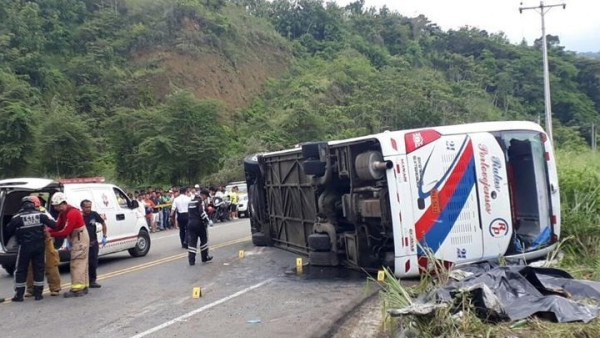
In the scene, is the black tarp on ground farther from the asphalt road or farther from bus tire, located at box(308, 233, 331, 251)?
bus tire, located at box(308, 233, 331, 251)

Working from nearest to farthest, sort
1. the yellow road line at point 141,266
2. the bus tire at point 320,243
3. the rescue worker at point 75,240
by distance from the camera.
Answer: the rescue worker at point 75,240
the bus tire at point 320,243
the yellow road line at point 141,266

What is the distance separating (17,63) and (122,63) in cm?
1290

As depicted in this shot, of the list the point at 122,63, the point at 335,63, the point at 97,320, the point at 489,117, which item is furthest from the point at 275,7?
the point at 97,320

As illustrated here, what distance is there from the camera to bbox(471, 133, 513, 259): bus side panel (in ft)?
30.0


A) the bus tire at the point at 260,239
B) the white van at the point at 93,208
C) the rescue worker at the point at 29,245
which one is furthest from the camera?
the bus tire at the point at 260,239

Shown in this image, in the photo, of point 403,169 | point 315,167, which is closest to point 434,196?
point 403,169

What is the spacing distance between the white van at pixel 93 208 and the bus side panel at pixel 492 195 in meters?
7.29

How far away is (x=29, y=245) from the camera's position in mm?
9875

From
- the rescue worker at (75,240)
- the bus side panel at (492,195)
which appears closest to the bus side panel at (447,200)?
the bus side panel at (492,195)

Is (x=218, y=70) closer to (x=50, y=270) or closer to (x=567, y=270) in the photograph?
(x=50, y=270)

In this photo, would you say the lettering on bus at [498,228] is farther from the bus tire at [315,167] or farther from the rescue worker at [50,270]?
the rescue worker at [50,270]

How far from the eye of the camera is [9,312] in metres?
9.07

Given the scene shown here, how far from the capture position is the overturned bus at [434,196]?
8906 mm

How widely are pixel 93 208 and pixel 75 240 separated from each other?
10.3 ft
